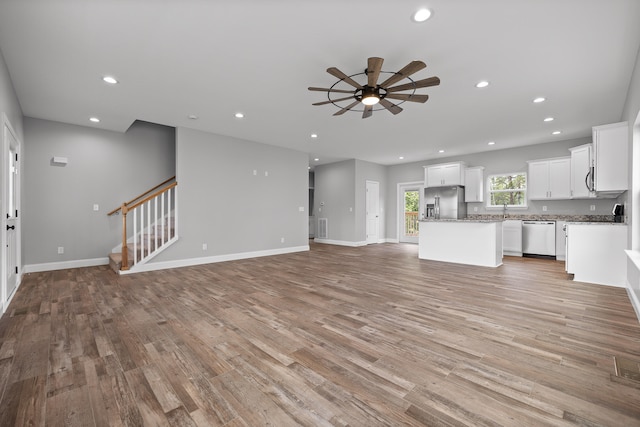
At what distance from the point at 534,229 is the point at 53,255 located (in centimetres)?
998

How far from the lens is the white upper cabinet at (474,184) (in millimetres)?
7629

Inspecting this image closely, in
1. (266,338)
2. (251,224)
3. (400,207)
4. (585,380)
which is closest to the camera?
(585,380)

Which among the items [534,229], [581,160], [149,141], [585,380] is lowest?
[585,380]

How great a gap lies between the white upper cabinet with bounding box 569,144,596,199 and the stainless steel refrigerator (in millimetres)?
2325

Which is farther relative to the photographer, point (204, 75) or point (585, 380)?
point (204, 75)

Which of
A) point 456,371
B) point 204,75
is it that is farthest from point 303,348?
point 204,75

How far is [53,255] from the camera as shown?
5133 mm

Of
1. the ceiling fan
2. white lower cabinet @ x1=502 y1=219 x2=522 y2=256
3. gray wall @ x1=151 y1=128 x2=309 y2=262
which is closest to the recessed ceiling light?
the ceiling fan

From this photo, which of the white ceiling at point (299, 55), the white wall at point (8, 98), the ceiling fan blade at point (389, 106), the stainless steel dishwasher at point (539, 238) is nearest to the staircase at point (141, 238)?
the white ceiling at point (299, 55)

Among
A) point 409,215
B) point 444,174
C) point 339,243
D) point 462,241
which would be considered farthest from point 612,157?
point 339,243

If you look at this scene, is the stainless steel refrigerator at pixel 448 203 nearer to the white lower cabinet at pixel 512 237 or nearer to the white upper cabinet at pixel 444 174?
the white upper cabinet at pixel 444 174

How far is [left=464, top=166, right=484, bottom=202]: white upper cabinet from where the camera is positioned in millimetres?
7629

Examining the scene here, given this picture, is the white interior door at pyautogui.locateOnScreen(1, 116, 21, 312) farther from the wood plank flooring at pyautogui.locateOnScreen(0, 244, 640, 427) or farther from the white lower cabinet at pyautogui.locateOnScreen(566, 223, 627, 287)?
the white lower cabinet at pyautogui.locateOnScreen(566, 223, 627, 287)

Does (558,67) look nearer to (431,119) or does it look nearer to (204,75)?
(431,119)
